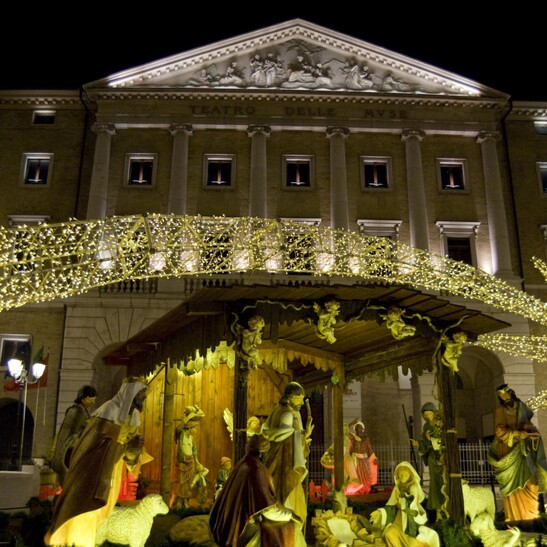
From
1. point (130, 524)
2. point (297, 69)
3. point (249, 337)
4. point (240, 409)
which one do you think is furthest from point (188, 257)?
point (297, 69)

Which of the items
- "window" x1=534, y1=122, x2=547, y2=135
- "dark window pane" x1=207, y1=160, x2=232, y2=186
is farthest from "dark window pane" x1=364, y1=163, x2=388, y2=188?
"window" x1=534, y1=122, x2=547, y2=135

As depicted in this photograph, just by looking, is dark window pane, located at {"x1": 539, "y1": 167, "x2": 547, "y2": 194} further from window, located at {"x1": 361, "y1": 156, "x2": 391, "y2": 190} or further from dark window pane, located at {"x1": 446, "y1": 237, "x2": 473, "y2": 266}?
window, located at {"x1": 361, "y1": 156, "x2": 391, "y2": 190}

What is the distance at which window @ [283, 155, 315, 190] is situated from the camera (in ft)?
101

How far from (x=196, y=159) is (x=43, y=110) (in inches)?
303

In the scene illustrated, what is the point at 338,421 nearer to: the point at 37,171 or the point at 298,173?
the point at 298,173

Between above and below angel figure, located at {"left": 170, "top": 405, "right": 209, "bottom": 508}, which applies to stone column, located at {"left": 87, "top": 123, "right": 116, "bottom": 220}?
above

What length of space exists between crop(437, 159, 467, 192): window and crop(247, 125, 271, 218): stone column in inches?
311

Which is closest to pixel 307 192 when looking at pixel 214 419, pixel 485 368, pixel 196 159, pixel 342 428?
pixel 196 159

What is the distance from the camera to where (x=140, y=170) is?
31016 millimetres

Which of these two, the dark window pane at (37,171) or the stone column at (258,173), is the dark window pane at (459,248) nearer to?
the stone column at (258,173)

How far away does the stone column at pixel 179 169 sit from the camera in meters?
29.7

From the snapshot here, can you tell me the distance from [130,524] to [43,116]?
26.2 meters

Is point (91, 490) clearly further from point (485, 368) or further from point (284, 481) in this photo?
point (485, 368)

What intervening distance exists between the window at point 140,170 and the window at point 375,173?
30.5ft
